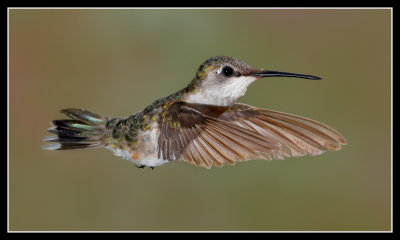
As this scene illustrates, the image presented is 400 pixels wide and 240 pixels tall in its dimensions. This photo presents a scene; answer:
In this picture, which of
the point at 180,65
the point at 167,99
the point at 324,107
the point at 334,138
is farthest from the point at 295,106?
the point at 167,99

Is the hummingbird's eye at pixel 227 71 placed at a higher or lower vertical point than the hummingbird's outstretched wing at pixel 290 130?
higher

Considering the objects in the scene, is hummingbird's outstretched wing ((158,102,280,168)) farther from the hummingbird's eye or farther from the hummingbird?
the hummingbird's eye

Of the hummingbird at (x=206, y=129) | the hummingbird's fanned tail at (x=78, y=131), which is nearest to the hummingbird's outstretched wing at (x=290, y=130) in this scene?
the hummingbird at (x=206, y=129)

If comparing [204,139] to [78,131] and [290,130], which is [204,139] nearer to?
[290,130]

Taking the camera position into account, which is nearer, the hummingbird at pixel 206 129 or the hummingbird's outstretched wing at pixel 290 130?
→ the hummingbird at pixel 206 129

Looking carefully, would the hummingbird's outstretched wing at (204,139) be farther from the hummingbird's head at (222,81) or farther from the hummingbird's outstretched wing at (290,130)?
the hummingbird's outstretched wing at (290,130)

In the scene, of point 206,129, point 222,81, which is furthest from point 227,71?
point 206,129

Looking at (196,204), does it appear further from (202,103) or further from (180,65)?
(202,103)
